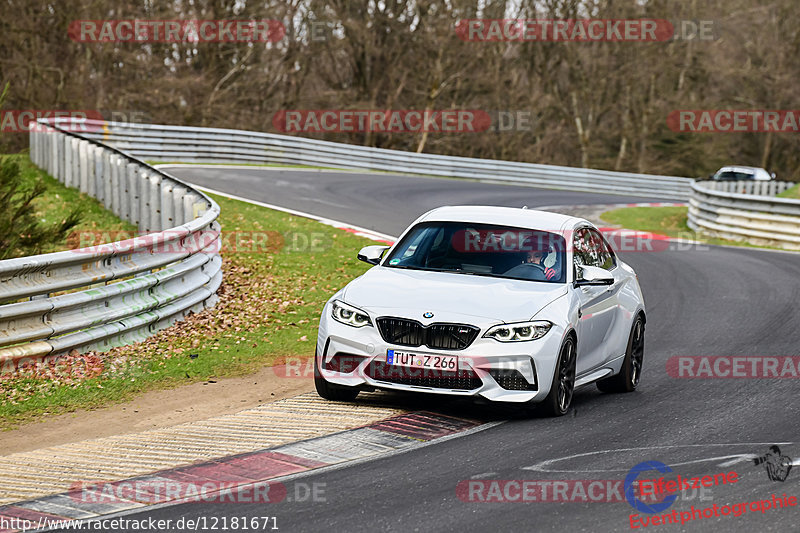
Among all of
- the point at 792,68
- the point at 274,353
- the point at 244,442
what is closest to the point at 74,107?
the point at 274,353

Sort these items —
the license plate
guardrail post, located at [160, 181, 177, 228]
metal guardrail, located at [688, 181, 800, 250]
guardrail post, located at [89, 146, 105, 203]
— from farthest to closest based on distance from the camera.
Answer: metal guardrail, located at [688, 181, 800, 250]
guardrail post, located at [89, 146, 105, 203]
guardrail post, located at [160, 181, 177, 228]
the license plate

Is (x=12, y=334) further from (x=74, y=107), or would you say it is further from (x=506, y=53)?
(x=506, y=53)

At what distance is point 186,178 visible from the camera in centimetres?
2745

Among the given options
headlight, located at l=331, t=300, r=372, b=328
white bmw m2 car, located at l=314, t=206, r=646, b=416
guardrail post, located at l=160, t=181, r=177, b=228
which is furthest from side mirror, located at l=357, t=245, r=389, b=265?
guardrail post, located at l=160, t=181, r=177, b=228

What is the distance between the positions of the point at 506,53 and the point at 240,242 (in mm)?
41660

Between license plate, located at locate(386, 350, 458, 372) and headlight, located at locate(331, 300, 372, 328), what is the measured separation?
33 centimetres

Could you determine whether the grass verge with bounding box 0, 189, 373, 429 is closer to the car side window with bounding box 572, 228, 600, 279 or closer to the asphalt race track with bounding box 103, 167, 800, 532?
the asphalt race track with bounding box 103, 167, 800, 532

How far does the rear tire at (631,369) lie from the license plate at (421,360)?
2493 millimetres

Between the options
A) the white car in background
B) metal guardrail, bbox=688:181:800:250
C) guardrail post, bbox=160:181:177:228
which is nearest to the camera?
guardrail post, bbox=160:181:177:228

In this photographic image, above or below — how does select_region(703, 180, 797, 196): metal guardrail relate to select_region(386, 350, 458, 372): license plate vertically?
below

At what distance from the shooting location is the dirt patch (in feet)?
26.9

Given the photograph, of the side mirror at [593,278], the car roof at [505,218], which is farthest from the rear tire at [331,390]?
the side mirror at [593,278]

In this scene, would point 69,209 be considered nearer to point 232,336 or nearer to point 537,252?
point 232,336

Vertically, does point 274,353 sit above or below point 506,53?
below
